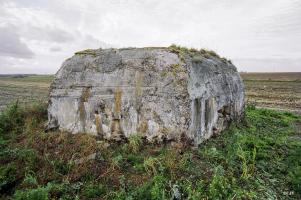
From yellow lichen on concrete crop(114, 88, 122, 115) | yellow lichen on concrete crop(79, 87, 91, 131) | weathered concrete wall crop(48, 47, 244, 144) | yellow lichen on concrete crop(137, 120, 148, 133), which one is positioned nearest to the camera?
weathered concrete wall crop(48, 47, 244, 144)

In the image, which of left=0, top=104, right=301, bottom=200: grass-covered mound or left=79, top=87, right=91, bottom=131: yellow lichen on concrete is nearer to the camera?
left=0, top=104, right=301, bottom=200: grass-covered mound

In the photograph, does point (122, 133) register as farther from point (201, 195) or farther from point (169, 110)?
point (201, 195)

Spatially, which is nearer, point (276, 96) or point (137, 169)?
point (137, 169)

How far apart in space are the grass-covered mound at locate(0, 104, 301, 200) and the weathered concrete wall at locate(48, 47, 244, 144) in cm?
51

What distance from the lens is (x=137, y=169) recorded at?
6.31 metres

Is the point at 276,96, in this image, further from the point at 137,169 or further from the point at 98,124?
the point at 137,169

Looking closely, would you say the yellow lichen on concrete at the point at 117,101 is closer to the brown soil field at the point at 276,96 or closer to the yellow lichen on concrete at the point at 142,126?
the yellow lichen on concrete at the point at 142,126

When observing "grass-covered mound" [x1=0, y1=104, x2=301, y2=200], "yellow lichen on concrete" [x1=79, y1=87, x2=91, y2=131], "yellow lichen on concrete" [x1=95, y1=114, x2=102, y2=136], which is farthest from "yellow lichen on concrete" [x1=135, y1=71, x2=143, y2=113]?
"yellow lichen on concrete" [x1=79, y1=87, x2=91, y2=131]

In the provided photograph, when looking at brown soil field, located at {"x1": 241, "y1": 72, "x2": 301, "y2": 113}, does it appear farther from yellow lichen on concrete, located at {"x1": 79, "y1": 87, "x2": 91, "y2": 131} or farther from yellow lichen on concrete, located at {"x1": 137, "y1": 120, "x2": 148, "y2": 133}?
yellow lichen on concrete, located at {"x1": 79, "y1": 87, "x2": 91, "y2": 131}

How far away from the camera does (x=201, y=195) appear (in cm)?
A: 540

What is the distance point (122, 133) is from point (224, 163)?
2950 millimetres

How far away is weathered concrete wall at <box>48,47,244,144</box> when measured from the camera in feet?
24.3

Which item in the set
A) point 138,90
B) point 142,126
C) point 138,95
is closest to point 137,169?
point 142,126

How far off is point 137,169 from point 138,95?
222 centimetres
